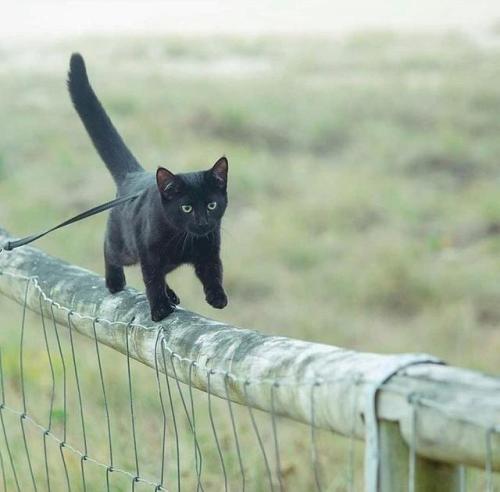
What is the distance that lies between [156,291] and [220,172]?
14.8 inches

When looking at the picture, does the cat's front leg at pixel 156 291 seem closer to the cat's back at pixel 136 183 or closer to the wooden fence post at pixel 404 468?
the cat's back at pixel 136 183

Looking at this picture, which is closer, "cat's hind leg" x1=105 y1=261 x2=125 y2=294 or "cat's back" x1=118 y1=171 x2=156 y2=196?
"cat's hind leg" x1=105 y1=261 x2=125 y2=294

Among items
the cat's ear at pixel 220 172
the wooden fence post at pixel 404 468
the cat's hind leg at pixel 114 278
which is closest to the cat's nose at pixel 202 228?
the cat's ear at pixel 220 172

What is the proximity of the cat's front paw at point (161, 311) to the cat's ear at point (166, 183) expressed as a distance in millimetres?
365

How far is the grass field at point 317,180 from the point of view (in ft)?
20.2

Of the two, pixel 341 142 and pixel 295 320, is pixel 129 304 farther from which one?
pixel 341 142

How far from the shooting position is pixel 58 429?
351 cm

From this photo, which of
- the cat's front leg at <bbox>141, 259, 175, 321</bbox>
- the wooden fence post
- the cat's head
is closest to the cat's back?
the cat's head

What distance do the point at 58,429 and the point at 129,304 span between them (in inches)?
60.1

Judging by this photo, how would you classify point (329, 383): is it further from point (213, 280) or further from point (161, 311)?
point (213, 280)

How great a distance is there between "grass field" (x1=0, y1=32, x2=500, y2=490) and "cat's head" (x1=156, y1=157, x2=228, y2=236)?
1.00 metres

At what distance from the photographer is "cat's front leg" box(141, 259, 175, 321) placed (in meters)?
1.98

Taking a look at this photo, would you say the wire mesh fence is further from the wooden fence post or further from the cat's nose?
the wooden fence post

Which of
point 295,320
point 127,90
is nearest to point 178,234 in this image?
point 295,320
